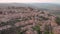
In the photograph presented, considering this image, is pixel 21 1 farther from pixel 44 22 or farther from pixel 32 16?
pixel 44 22

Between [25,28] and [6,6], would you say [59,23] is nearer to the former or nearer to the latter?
[25,28]

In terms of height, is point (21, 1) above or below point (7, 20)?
above

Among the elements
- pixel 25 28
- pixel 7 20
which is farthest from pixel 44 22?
pixel 7 20

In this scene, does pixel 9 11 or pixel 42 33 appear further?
pixel 9 11

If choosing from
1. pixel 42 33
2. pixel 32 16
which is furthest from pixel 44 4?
pixel 42 33

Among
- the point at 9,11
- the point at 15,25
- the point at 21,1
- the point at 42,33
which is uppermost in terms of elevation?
the point at 21,1

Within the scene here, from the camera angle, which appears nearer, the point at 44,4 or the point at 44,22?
the point at 44,22
